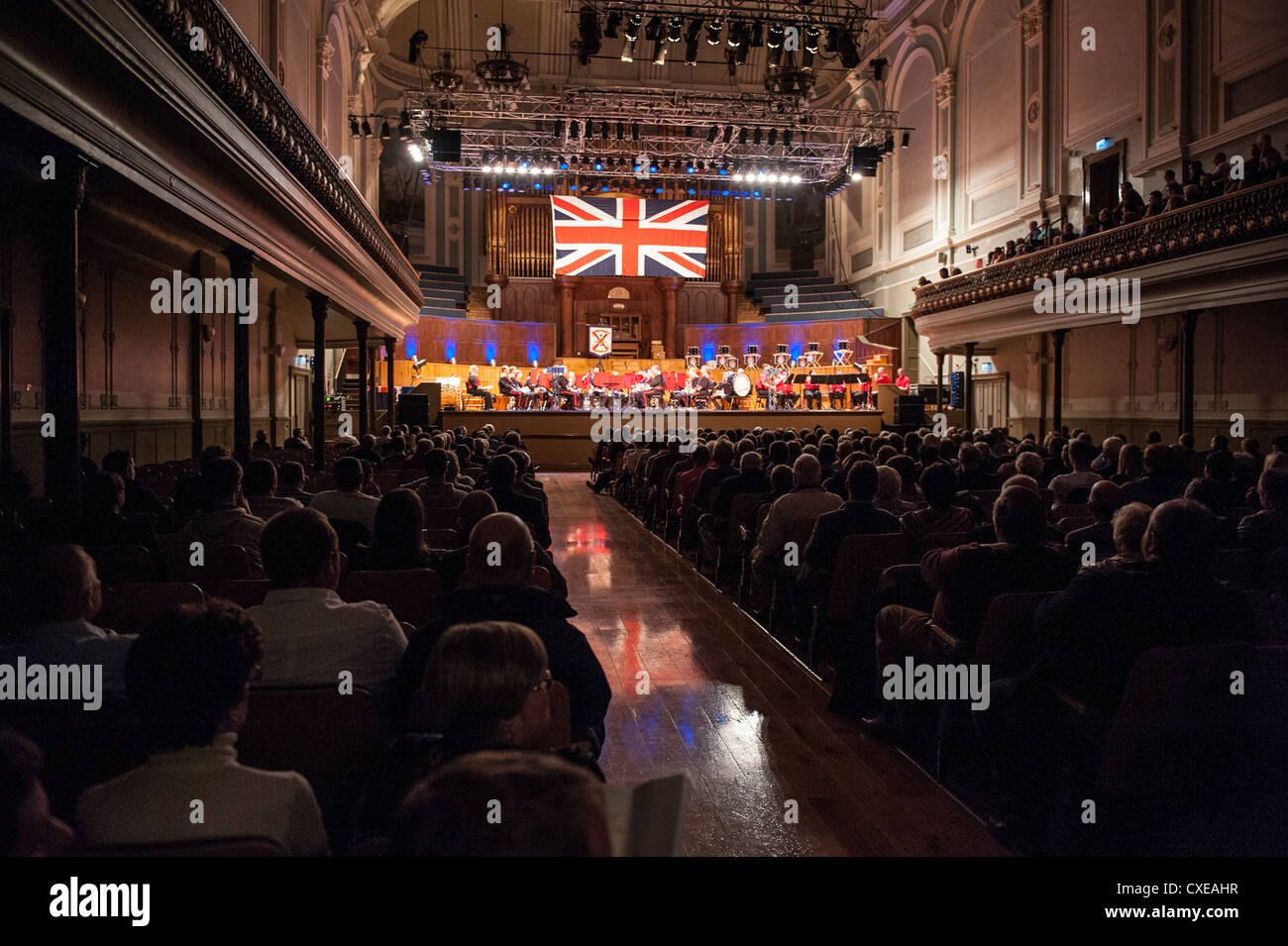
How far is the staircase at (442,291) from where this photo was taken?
75.6 ft

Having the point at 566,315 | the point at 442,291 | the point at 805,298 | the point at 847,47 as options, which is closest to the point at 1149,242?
the point at 847,47

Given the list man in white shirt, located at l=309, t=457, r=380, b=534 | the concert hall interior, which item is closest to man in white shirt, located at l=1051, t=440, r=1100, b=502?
the concert hall interior

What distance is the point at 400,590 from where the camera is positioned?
292 centimetres

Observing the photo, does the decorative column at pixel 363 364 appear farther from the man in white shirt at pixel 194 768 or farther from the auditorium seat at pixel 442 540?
the man in white shirt at pixel 194 768

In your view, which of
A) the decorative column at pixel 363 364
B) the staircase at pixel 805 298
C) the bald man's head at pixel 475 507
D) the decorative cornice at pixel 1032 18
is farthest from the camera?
the staircase at pixel 805 298

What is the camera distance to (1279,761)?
2.31 m

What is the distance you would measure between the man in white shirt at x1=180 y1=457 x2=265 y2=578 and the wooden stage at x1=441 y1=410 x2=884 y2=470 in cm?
1317

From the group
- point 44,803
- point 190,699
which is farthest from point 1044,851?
point 44,803

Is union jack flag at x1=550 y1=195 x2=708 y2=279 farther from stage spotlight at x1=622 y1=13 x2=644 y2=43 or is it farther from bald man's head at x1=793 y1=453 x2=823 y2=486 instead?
bald man's head at x1=793 y1=453 x2=823 y2=486

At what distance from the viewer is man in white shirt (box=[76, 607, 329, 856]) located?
131 cm

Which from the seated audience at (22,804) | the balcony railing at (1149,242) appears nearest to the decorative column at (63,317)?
the seated audience at (22,804)

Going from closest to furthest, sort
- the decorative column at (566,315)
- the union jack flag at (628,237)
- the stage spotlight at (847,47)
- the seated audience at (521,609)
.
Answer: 1. the seated audience at (521,609)
2. the stage spotlight at (847,47)
3. the union jack flag at (628,237)
4. the decorative column at (566,315)

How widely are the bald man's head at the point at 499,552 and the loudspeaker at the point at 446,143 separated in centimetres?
1506

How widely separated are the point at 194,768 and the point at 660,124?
17749 millimetres
